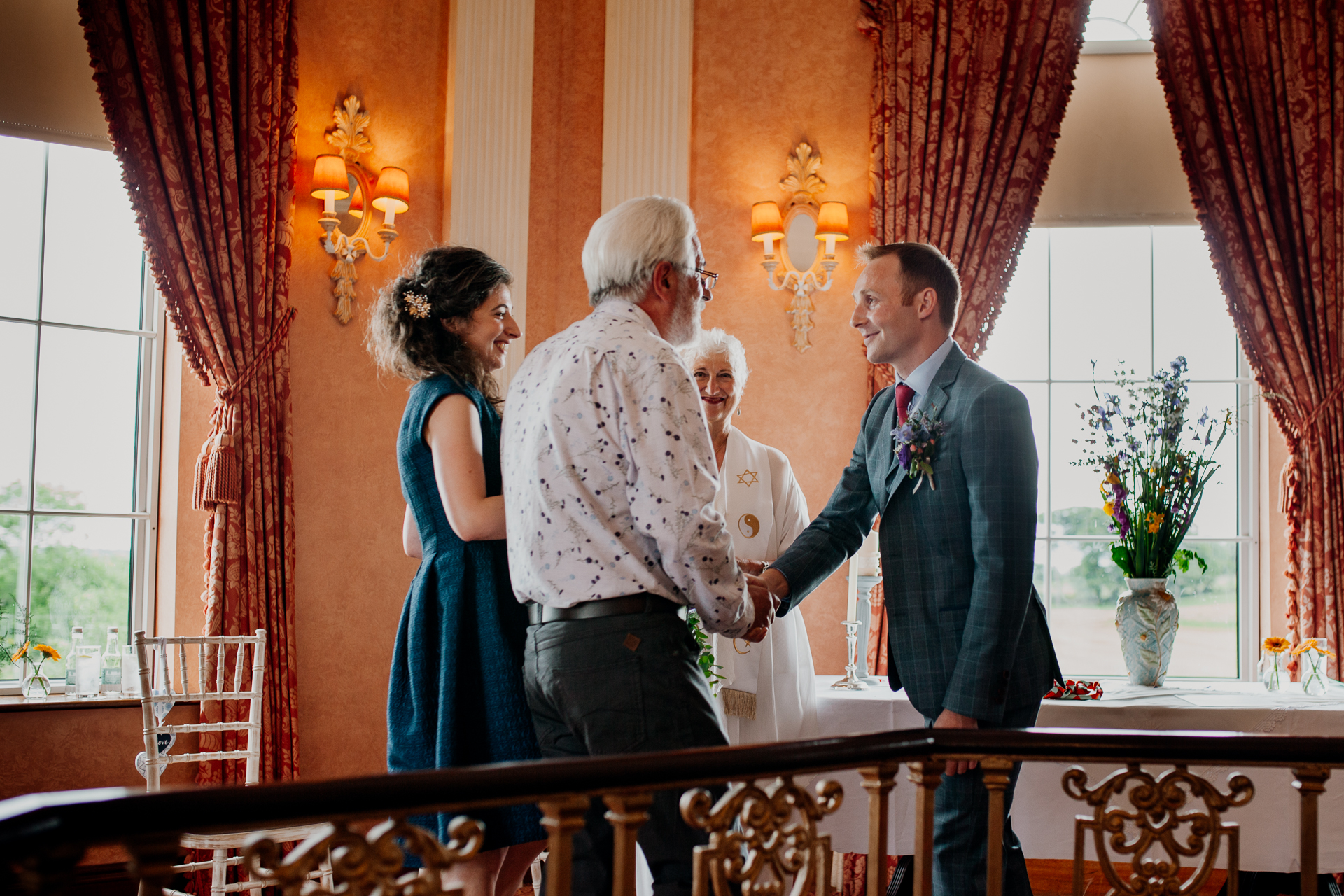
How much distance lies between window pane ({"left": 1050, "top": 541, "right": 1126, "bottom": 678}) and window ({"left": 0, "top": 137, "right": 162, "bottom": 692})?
4038mm

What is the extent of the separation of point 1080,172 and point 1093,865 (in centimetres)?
310

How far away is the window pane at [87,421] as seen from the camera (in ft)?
13.9

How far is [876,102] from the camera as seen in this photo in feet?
16.4

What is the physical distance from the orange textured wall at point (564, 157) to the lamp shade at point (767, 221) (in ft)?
2.46

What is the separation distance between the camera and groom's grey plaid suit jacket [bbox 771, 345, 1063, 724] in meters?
2.05

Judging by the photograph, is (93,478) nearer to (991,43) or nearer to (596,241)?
(596,241)

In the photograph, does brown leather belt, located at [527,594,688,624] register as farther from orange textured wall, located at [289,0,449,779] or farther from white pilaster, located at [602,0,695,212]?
white pilaster, located at [602,0,695,212]

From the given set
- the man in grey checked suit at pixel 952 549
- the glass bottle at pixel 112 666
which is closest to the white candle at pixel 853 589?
the man in grey checked suit at pixel 952 549

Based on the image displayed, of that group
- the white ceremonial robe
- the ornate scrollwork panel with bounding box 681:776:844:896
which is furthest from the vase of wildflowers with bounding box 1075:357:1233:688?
the ornate scrollwork panel with bounding box 681:776:844:896

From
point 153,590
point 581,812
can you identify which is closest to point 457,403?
point 581,812

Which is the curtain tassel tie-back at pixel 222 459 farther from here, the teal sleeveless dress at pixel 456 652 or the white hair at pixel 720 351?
the teal sleeveless dress at pixel 456 652

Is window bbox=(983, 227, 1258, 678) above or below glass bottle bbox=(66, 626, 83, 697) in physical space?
above

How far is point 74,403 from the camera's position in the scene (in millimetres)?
4297

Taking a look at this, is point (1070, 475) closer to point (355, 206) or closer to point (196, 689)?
point (355, 206)
